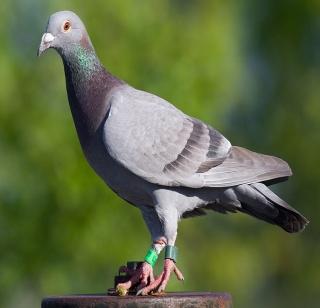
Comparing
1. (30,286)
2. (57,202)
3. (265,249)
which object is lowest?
(265,249)

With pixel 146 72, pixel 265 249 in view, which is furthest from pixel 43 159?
pixel 265 249

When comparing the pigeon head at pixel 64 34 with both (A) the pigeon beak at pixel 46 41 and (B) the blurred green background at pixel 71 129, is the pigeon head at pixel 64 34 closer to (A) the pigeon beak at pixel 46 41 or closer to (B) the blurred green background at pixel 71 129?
(A) the pigeon beak at pixel 46 41

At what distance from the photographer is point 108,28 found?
53.7 feet

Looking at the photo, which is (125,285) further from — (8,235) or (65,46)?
(8,235)

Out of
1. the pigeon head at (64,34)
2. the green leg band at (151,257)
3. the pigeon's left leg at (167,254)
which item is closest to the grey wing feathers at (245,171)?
the pigeon's left leg at (167,254)

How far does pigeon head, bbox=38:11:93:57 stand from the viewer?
684 centimetres

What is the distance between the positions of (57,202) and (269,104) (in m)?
9.96

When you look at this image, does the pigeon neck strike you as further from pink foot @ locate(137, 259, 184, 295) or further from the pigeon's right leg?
pink foot @ locate(137, 259, 184, 295)

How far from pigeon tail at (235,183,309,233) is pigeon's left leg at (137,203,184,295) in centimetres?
57

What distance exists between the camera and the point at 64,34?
22.6 feet

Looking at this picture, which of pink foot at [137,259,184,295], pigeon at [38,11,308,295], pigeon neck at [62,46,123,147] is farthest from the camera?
pigeon neck at [62,46,123,147]

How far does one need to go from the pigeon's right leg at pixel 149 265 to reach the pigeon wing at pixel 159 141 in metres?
0.28

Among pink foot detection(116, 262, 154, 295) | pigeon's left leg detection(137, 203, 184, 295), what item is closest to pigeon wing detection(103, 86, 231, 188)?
pigeon's left leg detection(137, 203, 184, 295)

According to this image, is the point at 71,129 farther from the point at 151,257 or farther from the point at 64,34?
the point at 151,257
